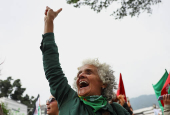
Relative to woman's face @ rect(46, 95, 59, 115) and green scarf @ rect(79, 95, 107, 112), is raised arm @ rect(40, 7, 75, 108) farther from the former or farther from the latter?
woman's face @ rect(46, 95, 59, 115)

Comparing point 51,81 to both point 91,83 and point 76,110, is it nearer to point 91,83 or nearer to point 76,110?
point 76,110

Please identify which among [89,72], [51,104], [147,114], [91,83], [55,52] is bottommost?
[147,114]

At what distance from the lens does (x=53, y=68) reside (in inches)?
58.6

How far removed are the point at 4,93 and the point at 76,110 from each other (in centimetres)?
5284

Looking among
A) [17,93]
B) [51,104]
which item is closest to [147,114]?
[51,104]

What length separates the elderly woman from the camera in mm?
1496

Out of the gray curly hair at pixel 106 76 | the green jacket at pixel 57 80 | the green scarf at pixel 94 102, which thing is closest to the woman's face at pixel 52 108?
the gray curly hair at pixel 106 76

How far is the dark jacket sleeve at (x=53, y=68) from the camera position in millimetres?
1491

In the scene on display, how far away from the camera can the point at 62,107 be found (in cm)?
153

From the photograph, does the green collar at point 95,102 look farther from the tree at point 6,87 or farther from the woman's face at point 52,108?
the tree at point 6,87

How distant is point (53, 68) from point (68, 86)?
0.72ft

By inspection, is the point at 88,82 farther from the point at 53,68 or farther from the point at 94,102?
the point at 53,68

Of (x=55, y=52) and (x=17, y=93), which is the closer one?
(x=55, y=52)

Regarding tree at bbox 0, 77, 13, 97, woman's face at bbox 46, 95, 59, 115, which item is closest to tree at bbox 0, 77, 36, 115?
tree at bbox 0, 77, 13, 97
